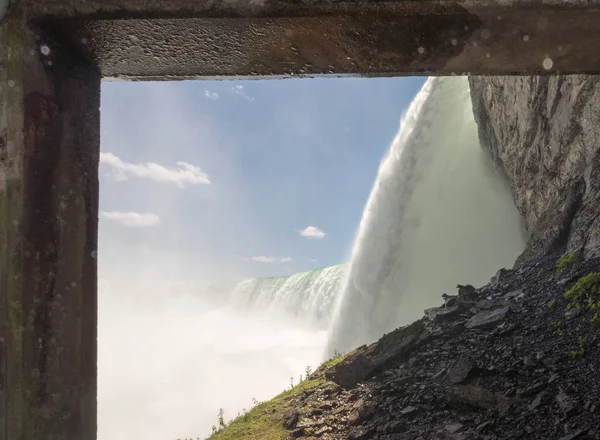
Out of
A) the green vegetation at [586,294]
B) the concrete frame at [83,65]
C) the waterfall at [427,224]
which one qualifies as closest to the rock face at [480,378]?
the green vegetation at [586,294]

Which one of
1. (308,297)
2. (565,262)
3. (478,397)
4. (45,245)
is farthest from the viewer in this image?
(308,297)

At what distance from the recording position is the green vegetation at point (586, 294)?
4.39 metres

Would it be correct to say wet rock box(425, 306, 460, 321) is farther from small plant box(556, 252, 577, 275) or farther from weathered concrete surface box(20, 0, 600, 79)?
weathered concrete surface box(20, 0, 600, 79)

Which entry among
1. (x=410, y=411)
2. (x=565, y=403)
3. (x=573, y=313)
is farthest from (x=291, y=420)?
(x=573, y=313)

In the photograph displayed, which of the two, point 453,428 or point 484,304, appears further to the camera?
point 484,304

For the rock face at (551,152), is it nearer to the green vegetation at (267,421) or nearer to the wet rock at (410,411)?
the wet rock at (410,411)

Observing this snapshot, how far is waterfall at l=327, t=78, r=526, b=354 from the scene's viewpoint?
12.9 metres

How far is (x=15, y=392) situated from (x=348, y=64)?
2.18 m

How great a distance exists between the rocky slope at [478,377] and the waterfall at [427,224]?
5705 mm

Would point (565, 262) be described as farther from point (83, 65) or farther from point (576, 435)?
point (83, 65)

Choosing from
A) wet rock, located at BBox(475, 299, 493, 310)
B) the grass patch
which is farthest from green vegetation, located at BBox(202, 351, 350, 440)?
wet rock, located at BBox(475, 299, 493, 310)

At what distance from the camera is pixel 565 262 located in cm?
608

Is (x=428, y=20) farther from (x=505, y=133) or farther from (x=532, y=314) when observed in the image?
(x=505, y=133)

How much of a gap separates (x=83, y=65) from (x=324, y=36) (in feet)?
3.94
